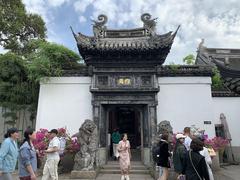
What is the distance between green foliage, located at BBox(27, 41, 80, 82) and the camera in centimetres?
1048

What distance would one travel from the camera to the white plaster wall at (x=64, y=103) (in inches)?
412

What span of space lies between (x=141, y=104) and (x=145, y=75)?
4.31 feet

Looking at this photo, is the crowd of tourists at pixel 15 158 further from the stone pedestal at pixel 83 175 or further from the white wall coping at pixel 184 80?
the white wall coping at pixel 184 80

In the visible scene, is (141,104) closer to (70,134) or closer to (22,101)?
(70,134)

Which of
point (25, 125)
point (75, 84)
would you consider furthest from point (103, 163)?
point (25, 125)

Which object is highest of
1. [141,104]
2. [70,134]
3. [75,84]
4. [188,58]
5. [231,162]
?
[188,58]

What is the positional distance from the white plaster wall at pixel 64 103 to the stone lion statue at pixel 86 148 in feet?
6.54

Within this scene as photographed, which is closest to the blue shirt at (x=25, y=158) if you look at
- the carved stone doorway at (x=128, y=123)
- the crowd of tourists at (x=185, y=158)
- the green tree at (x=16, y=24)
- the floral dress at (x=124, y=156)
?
the crowd of tourists at (x=185, y=158)

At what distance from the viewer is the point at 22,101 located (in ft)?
36.5

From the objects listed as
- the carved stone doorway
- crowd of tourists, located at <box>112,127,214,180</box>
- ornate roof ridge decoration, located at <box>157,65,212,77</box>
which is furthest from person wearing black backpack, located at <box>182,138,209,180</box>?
the carved stone doorway

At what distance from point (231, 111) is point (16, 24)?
13.0 metres

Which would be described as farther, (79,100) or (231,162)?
(231,162)

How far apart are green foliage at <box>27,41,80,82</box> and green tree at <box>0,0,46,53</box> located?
15.2 feet

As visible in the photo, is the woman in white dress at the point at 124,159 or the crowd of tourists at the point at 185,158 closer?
the crowd of tourists at the point at 185,158
